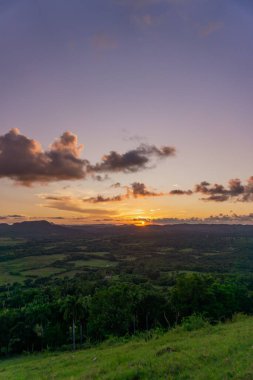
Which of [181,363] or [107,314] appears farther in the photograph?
[107,314]

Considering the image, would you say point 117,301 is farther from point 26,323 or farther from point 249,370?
point 249,370

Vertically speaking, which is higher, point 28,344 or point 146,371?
point 146,371

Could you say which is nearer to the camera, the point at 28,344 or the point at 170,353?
the point at 170,353

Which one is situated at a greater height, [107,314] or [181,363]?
[181,363]

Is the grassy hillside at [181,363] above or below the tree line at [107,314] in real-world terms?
above

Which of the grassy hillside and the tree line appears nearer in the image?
the grassy hillside

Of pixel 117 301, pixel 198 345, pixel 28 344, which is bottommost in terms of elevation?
pixel 28 344

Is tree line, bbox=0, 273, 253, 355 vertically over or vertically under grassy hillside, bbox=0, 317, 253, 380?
under

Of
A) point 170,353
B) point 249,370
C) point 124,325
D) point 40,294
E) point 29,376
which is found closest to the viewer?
point 249,370

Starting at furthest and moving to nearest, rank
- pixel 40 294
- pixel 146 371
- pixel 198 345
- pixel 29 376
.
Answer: pixel 40 294, pixel 29 376, pixel 198 345, pixel 146 371

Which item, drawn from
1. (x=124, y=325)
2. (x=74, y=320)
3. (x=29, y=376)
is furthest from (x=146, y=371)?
(x=74, y=320)

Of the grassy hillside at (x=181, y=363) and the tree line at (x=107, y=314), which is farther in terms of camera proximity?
the tree line at (x=107, y=314)
